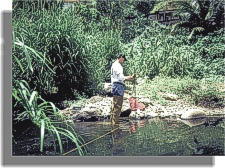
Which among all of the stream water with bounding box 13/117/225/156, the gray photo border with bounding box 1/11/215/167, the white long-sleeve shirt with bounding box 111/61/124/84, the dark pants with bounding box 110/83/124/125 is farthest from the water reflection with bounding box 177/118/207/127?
the gray photo border with bounding box 1/11/215/167

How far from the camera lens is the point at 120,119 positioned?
5043mm

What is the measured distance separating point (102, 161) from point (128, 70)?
295 cm

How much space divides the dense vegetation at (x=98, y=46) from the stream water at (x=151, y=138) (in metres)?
0.81

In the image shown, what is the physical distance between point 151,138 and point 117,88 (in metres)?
0.87

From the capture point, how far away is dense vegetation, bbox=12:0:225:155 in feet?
17.4

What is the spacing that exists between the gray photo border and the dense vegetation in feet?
2.85

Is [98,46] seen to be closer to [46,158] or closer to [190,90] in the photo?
[190,90]

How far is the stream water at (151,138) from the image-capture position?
3658 mm

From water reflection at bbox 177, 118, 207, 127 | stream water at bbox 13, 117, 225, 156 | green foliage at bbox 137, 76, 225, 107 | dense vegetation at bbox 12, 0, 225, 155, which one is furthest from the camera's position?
green foliage at bbox 137, 76, 225, 107

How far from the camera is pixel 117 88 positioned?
484cm

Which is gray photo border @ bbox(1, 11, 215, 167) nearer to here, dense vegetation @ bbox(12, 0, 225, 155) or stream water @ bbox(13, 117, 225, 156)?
stream water @ bbox(13, 117, 225, 156)

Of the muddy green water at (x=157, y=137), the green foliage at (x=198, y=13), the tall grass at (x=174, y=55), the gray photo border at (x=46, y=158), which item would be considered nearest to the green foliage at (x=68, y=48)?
the tall grass at (x=174, y=55)

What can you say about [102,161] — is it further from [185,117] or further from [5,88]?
[185,117]

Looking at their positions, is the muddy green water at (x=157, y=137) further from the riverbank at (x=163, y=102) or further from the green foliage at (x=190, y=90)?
the green foliage at (x=190, y=90)
